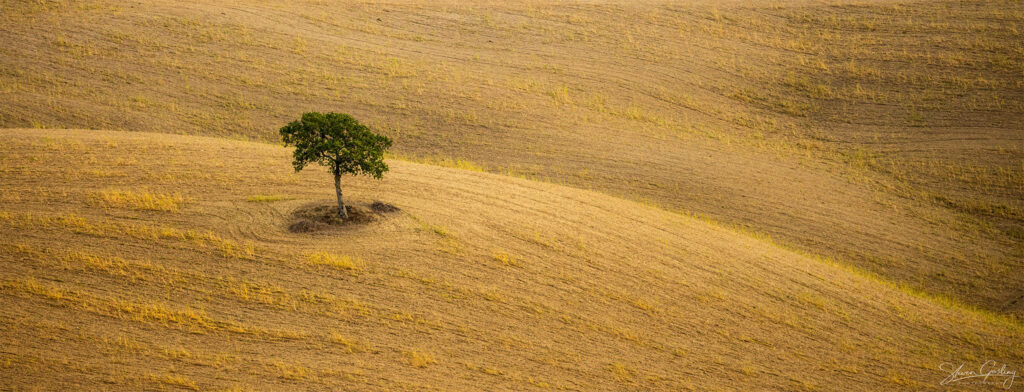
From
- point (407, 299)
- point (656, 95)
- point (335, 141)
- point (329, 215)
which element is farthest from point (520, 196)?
point (656, 95)

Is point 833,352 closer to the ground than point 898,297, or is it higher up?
closer to the ground

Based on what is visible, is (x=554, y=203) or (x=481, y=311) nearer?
(x=481, y=311)

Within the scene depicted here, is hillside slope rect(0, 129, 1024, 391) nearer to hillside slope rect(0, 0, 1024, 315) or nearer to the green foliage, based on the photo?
the green foliage

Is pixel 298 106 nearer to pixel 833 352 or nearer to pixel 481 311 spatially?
pixel 481 311

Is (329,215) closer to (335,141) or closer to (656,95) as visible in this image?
(335,141)

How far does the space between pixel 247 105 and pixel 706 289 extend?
28645mm

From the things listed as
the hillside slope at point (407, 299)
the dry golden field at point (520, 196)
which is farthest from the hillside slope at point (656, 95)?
the hillside slope at point (407, 299)

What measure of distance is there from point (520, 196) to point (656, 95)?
2026 centimetres

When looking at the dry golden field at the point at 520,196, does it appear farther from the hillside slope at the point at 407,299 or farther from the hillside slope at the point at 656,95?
the hillside slope at the point at 656,95

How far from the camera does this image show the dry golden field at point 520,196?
19.2m

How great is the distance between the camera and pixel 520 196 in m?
29.2

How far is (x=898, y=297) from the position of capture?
83.3 feet

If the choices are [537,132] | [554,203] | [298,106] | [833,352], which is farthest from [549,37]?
[833,352]

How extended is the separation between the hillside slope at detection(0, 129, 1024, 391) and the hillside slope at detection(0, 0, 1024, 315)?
266 inches
